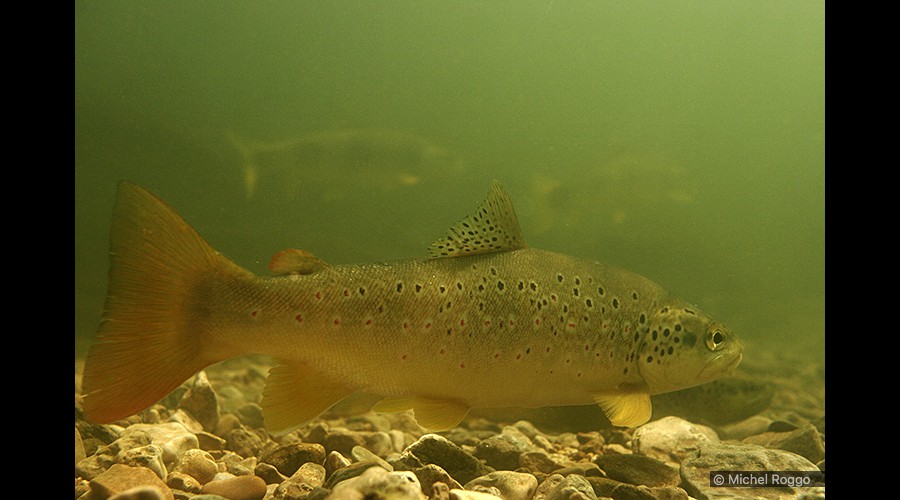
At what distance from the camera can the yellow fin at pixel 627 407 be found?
2.45 m

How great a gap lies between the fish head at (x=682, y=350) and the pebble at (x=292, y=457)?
1668 mm

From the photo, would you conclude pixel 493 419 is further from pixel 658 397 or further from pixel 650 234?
pixel 650 234

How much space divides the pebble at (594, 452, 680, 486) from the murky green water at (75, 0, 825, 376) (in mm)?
4469

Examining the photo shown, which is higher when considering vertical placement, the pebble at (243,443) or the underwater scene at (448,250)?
the underwater scene at (448,250)

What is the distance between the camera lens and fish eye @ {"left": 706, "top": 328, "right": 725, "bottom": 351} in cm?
262

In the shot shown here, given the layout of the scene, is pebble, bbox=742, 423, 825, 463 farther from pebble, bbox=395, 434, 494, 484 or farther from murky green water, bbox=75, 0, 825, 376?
murky green water, bbox=75, 0, 825, 376

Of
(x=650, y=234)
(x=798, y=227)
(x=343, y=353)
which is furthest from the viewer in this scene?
(x=798, y=227)

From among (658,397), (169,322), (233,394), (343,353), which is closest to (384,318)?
(343,353)

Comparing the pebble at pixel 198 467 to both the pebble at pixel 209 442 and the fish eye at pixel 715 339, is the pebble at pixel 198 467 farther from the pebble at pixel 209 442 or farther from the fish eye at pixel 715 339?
the fish eye at pixel 715 339

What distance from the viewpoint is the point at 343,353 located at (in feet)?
7.20

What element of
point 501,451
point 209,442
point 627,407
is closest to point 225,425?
point 209,442

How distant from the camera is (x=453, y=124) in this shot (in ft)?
31.2

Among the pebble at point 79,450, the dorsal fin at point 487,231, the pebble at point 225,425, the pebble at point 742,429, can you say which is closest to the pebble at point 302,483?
the pebble at point 79,450
